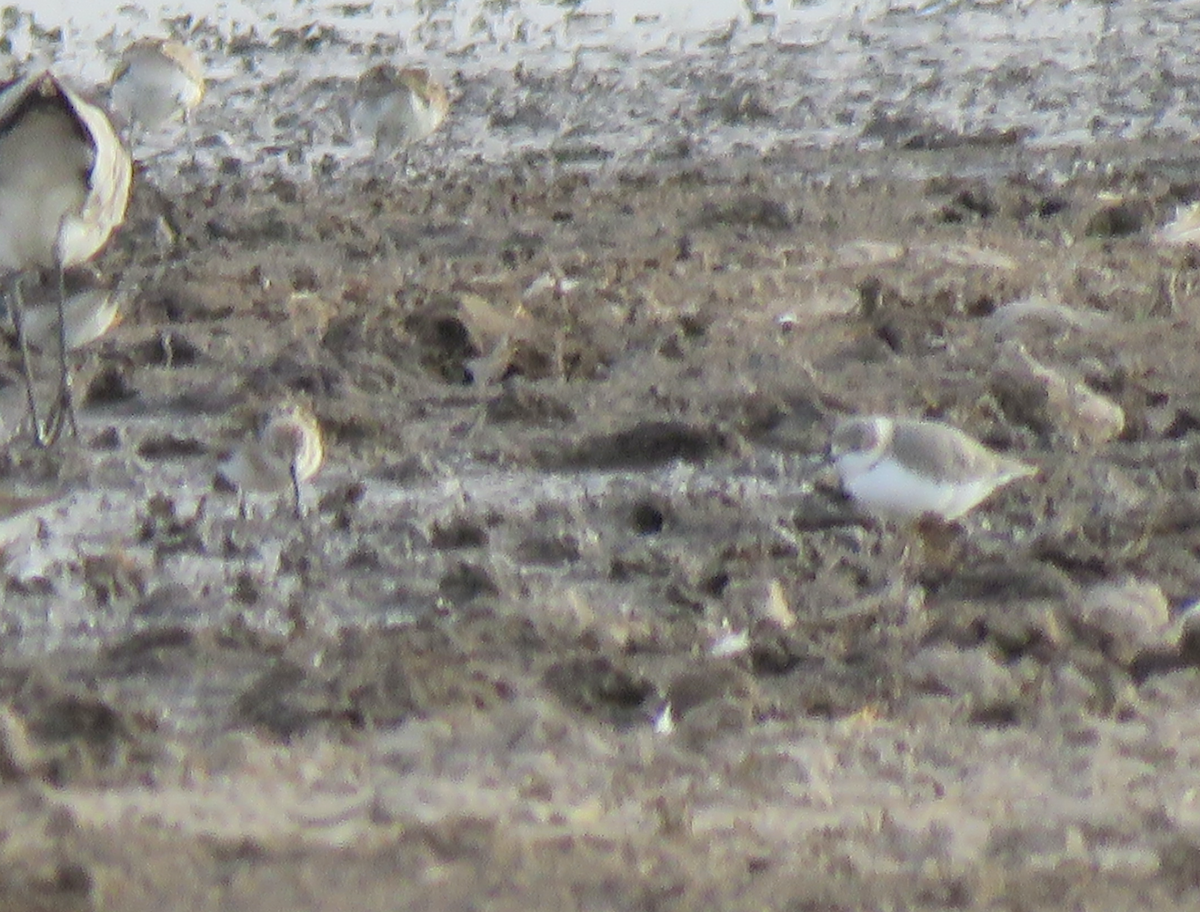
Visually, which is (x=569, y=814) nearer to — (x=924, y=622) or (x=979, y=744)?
(x=979, y=744)

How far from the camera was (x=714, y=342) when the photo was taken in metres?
4.08

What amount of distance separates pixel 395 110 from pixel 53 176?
9.19 ft

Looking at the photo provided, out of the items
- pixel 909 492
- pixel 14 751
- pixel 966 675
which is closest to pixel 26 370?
pixel 14 751

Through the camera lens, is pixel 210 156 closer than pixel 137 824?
No

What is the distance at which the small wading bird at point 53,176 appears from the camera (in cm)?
307

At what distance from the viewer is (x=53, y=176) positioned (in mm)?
3135

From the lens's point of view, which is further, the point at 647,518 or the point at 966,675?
the point at 647,518

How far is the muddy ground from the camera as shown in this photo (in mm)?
2164

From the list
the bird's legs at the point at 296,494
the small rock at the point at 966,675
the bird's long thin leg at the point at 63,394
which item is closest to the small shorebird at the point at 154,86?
the bird's long thin leg at the point at 63,394

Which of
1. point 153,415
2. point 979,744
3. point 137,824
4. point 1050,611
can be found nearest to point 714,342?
point 153,415

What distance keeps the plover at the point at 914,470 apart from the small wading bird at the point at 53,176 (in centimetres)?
135

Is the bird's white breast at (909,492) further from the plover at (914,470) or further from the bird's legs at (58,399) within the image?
the bird's legs at (58,399)

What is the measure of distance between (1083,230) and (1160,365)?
3.49 ft

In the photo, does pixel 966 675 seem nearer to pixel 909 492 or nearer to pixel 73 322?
pixel 909 492
